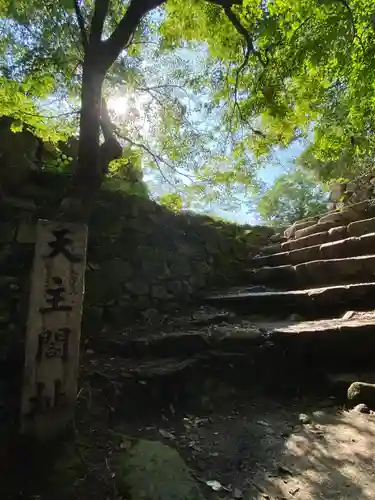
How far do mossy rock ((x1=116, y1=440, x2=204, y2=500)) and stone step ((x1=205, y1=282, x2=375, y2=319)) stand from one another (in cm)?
289

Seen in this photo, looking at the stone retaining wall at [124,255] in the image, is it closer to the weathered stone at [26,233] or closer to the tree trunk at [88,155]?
the weathered stone at [26,233]

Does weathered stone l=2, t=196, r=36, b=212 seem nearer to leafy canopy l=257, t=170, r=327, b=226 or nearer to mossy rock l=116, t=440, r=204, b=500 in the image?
mossy rock l=116, t=440, r=204, b=500

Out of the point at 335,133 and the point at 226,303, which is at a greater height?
the point at 335,133

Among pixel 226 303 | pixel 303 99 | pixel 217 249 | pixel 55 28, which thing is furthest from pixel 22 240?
pixel 303 99

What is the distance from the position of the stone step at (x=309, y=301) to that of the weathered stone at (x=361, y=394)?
144 centimetres

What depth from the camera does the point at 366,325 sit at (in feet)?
12.0

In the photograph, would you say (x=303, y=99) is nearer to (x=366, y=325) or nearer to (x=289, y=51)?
(x=289, y=51)

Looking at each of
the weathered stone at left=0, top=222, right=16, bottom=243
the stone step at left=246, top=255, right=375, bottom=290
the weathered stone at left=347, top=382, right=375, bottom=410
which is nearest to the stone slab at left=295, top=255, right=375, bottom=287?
the stone step at left=246, top=255, right=375, bottom=290

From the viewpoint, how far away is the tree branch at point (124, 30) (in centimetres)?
332

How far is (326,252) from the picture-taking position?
19.6 ft

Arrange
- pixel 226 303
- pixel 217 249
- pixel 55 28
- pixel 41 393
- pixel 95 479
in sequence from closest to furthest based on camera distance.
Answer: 1. pixel 95 479
2. pixel 41 393
3. pixel 55 28
4. pixel 226 303
5. pixel 217 249

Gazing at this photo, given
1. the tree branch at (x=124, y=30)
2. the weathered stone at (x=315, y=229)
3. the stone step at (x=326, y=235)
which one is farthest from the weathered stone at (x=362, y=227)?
the tree branch at (x=124, y=30)

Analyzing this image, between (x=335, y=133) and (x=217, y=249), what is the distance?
2898 millimetres

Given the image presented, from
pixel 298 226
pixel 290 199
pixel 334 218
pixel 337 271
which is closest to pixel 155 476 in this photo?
pixel 337 271
